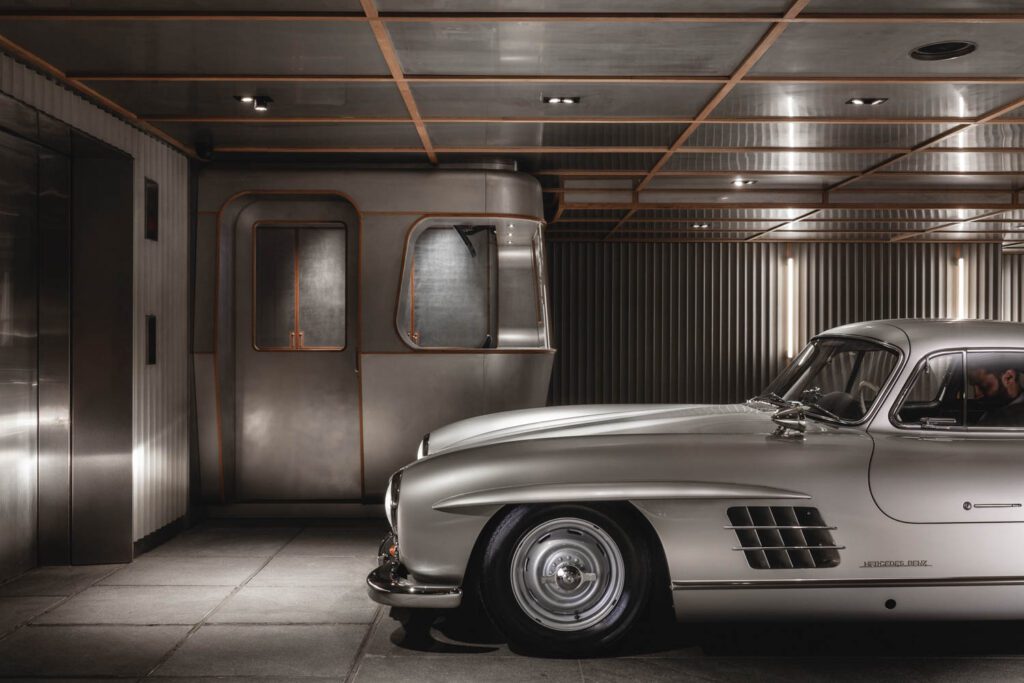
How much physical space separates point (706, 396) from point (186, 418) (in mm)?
11478

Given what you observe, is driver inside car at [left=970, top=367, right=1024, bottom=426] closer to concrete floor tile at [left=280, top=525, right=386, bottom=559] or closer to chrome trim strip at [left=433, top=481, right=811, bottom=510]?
chrome trim strip at [left=433, top=481, right=811, bottom=510]

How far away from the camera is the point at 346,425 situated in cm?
794

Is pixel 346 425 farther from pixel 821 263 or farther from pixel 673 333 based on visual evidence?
pixel 821 263

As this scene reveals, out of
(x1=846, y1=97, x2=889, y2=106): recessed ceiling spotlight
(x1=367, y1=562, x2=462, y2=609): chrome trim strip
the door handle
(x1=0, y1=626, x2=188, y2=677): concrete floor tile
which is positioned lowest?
(x1=0, y1=626, x2=188, y2=677): concrete floor tile

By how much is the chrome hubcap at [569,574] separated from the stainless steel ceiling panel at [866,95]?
344 centimetres

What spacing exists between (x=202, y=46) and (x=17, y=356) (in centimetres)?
248

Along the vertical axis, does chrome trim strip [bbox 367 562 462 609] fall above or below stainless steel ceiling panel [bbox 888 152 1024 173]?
below

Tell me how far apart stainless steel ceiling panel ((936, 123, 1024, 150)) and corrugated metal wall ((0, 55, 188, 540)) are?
6.65m

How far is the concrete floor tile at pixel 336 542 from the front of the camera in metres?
6.33

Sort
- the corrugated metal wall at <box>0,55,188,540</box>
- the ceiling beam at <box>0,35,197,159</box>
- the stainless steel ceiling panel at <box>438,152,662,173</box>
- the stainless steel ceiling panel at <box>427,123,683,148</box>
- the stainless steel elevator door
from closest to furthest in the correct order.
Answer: the ceiling beam at <box>0,35,197,159</box>, the corrugated metal wall at <box>0,55,188,540</box>, the stainless steel ceiling panel at <box>427,123,683,148</box>, the stainless steel elevator door, the stainless steel ceiling panel at <box>438,152,662,173</box>

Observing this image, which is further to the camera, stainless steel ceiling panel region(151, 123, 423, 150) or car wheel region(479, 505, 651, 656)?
stainless steel ceiling panel region(151, 123, 423, 150)

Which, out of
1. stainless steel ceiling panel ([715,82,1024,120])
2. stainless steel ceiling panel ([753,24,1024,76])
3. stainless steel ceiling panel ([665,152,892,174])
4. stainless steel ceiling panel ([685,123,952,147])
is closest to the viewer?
stainless steel ceiling panel ([753,24,1024,76])

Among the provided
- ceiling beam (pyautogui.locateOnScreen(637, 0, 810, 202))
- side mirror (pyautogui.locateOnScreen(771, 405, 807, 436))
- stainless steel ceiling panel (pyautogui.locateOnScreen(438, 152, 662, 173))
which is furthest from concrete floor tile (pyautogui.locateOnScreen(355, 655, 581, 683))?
stainless steel ceiling panel (pyautogui.locateOnScreen(438, 152, 662, 173))

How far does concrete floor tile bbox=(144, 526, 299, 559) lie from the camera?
637 centimetres
